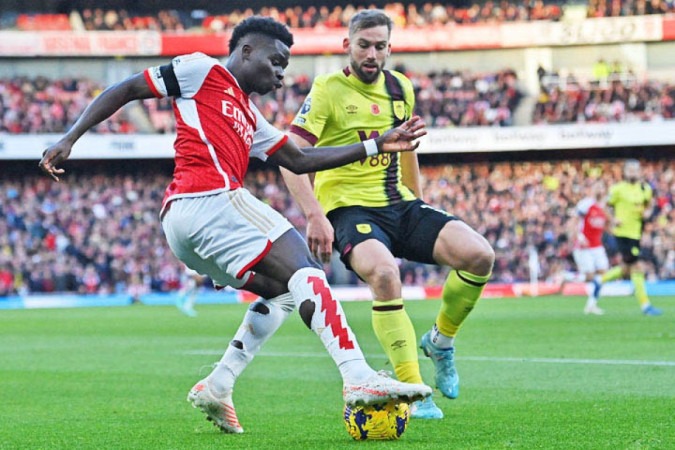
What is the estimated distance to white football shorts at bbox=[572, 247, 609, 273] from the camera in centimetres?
2131

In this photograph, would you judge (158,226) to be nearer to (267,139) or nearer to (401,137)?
(267,139)

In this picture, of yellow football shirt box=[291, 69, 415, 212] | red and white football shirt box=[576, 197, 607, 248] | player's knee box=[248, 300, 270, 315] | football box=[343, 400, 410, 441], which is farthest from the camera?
red and white football shirt box=[576, 197, 607, 248]

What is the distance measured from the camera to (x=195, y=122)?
5.64 metres

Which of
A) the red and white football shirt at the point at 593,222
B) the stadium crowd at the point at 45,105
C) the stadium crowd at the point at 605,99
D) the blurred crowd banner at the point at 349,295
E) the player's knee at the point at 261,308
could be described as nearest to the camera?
the player's knee at the point at 261,308

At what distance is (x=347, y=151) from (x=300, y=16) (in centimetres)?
3877

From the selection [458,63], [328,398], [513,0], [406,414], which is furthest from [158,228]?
[406,414]

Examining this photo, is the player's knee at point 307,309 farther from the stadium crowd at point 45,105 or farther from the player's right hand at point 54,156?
the stadium crowd at point 45,105

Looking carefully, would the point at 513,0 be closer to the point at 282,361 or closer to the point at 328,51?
the point at 328,51

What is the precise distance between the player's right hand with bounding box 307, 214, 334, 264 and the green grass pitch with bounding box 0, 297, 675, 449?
35.8 inches

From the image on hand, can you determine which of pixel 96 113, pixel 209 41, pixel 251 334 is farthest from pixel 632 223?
pixel 209 41

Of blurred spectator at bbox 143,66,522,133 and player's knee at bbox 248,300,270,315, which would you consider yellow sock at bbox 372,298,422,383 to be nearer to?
player's knee at bbox 248,300,270,315

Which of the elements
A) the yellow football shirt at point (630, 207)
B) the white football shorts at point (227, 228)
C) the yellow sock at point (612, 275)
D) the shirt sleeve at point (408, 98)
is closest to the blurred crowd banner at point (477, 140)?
the yellow sock at point (612, 275)

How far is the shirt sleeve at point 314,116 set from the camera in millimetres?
A: 7098

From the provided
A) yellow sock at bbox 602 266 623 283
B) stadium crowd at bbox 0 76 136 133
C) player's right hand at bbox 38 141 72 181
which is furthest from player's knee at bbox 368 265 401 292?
stadium crowd at bbox 0 76 136 133
